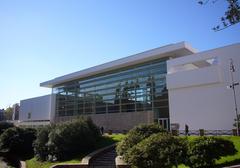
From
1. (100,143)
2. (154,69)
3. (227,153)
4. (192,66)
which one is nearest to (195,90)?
(192,66)

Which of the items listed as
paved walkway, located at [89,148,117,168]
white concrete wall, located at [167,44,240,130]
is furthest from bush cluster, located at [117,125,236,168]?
white concrete wall, located at [167,44,240,130]

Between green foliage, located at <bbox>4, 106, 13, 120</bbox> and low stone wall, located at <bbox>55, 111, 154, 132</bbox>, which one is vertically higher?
green foliage, located at <bbox>4, 106, 13, 120</bbox>

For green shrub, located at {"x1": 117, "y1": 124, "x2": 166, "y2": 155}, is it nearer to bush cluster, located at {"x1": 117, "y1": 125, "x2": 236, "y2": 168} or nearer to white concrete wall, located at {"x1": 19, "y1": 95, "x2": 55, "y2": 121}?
bush cluster, located at {"x1": 117, "y1": 125, "x2": 236, "y2": 168}

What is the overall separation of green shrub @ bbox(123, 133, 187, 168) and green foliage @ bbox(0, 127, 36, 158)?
22.4m

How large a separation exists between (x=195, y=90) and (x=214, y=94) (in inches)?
98.2

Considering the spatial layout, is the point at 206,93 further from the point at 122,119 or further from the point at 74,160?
the point at 74,160

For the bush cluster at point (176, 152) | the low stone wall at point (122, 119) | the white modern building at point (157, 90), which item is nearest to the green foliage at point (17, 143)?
the low stone wall at point (122, 119)

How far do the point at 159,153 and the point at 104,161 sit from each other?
28.4 feet

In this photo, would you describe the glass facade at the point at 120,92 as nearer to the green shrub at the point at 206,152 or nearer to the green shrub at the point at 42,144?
the green shrub at the point at 42,144

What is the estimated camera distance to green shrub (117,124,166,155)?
18.6 m

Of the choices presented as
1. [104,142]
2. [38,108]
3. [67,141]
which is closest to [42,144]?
[67,141]

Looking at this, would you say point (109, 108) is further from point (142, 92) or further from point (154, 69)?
point (154, 69)

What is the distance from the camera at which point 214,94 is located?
110 ft

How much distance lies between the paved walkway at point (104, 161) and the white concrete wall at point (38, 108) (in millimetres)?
42564
